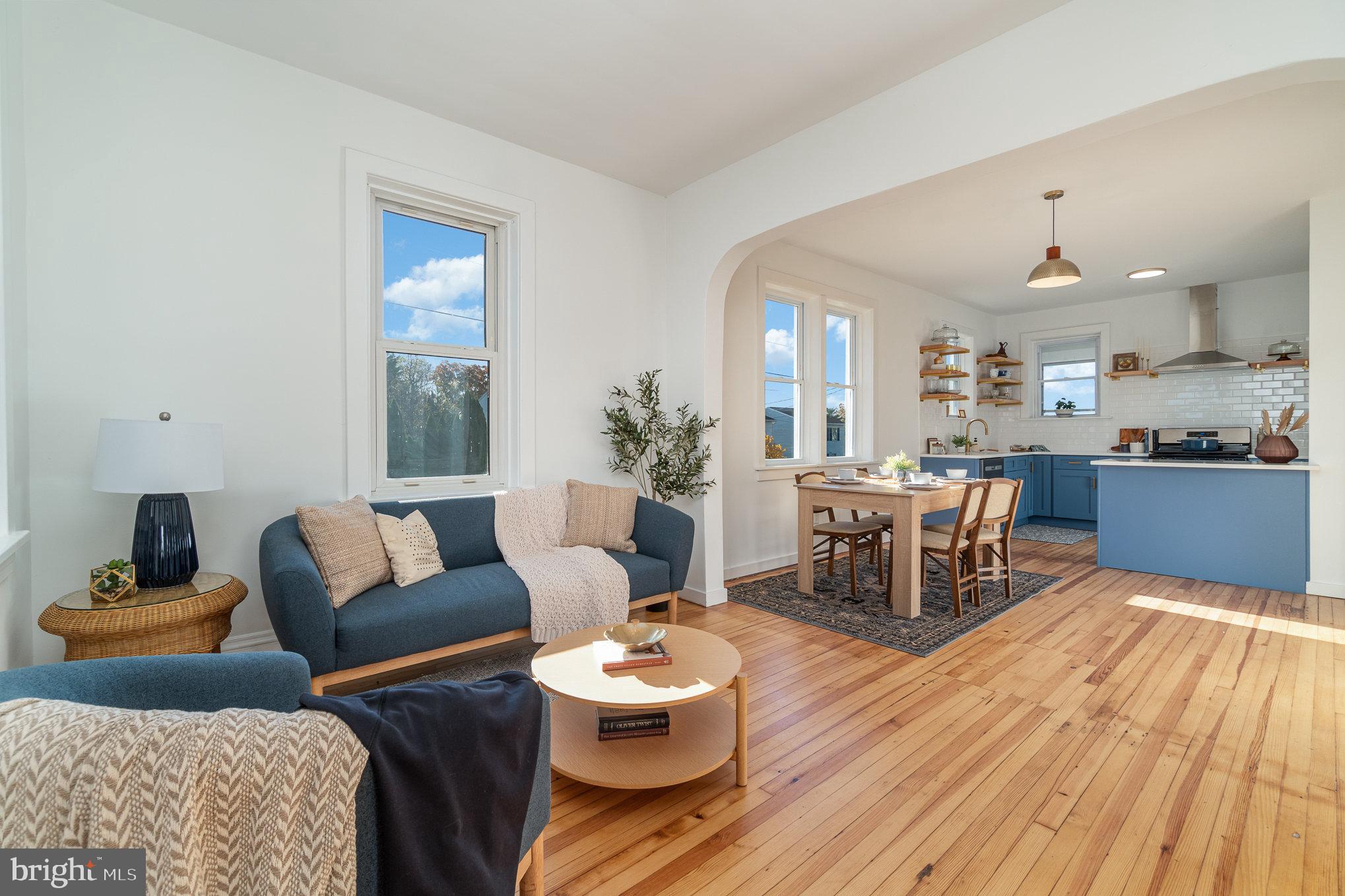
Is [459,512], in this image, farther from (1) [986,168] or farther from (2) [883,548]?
(2) [883,548]

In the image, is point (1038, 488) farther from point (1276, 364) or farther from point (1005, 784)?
point (1005, 784)

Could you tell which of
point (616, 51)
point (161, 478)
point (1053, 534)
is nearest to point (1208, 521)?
point (1053, 534)

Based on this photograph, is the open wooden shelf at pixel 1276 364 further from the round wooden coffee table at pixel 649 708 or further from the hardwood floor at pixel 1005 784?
the round wooden coffee table at pixel 649 708

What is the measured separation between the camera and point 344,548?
2.59m

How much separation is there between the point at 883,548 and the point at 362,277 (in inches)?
197

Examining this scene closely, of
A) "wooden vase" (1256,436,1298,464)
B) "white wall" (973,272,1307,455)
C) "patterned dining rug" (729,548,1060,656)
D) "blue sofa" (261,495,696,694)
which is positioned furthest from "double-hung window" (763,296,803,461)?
"wooden vase" (1256,436,1298,464)

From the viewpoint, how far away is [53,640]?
2363 mm

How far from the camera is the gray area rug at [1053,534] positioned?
6422 mm

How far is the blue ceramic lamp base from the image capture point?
2248 mm

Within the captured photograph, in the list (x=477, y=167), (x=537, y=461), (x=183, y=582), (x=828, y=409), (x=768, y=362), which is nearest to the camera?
(x=183, y=582)

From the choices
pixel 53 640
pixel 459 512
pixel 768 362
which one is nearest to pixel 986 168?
pixel 768 362

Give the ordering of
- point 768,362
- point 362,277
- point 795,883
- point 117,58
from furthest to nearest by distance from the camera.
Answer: point 768,362 < point 362,277 < point 117,58 < point 795,883

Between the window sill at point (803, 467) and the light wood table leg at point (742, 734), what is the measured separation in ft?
10.1

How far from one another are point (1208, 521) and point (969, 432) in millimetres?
3136
